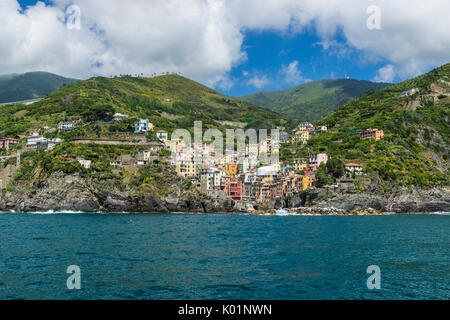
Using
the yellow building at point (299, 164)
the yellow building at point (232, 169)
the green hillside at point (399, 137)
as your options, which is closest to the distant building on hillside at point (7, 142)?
the yellow building at point (232, 169)

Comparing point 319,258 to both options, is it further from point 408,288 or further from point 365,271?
point 408,288

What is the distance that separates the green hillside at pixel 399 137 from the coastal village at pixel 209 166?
5.30 meters

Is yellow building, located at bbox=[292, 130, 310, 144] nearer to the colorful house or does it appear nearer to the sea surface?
the colorful house

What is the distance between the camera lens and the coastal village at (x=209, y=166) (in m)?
99.7

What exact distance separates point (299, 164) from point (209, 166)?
27539mm

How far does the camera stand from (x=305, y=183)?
98062 millimetres

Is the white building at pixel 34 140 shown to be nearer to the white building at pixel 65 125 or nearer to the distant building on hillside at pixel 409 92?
the white building at pixel 65 125

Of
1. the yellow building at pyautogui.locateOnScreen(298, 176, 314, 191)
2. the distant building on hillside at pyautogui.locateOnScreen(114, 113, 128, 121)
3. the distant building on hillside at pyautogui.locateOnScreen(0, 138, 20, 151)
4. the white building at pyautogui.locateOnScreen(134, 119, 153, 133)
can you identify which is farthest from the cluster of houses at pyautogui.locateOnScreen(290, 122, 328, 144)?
the distant building on hillside at pyautogui.locateOnScreen(0, 138, 20, 151)

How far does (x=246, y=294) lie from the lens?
17125 mm

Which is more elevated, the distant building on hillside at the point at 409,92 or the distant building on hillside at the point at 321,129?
the distant building on hillside at the point at 409,92

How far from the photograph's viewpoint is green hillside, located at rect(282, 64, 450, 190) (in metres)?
100

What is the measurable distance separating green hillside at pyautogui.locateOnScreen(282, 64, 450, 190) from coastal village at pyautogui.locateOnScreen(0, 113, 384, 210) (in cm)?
530

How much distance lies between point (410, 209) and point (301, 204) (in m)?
26.8

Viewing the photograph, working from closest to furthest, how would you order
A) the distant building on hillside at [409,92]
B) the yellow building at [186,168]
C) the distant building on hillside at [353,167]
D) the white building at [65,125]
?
the distant building on hillside at [353,167]
the yellow building at [186,168]
the white building at [65,125]
the distant building on hillside at [409,92]
